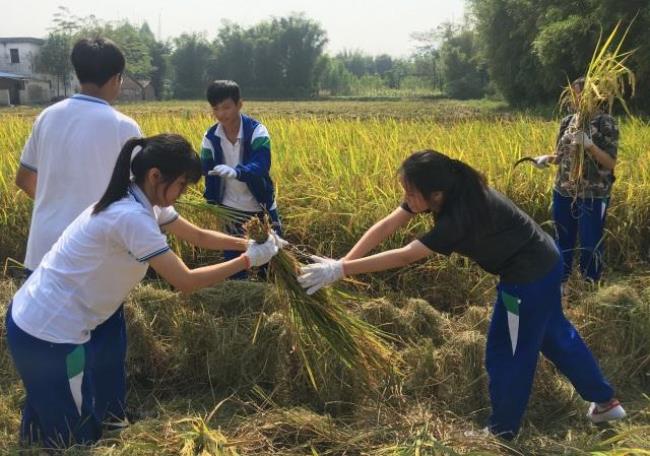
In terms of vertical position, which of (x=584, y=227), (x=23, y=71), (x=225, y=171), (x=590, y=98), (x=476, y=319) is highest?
(x=23, y=71)

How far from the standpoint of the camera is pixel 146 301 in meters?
2.52

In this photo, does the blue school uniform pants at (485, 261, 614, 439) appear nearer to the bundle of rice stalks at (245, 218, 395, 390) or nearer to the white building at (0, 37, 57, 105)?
the bundle of rice stalks at (245, 218, 395, 390)

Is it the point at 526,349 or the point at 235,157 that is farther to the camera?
the point at 235,157

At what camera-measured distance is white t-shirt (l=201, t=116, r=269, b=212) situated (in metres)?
2.74

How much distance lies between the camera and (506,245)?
1750mm

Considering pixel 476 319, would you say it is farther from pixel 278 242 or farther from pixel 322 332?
pixel 278 242

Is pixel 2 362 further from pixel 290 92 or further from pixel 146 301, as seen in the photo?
pixel 290 92

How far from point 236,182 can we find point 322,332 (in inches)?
41.4

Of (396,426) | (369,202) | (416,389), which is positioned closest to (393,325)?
(416,389)

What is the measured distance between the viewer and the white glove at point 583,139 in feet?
9.32

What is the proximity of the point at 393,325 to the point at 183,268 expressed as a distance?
1189mm

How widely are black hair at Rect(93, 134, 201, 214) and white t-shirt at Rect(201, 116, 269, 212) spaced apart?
1.27 metres

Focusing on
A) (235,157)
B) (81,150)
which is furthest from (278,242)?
(235,157)

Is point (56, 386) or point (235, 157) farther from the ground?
point (235, 157)
